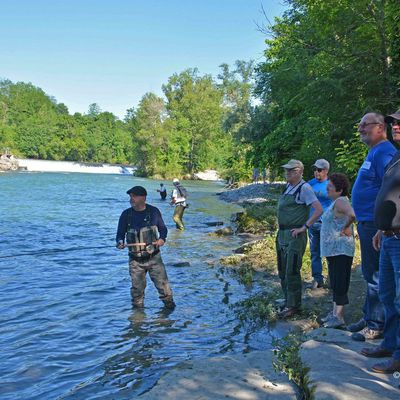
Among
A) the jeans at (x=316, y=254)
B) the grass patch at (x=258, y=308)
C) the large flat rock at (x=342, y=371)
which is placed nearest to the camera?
the large flat rock at (x=342, y=371)

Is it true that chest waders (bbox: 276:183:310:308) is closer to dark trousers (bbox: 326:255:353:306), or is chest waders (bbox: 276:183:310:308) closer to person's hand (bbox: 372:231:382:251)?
dark trousers (bbox: 326:255:353:306)

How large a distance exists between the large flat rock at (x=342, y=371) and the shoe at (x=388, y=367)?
43 millimetres

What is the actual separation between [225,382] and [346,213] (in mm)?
2723

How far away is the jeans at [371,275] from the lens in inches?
188

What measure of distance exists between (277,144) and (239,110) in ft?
71.7

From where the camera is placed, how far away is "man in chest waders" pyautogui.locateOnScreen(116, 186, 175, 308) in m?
6.98

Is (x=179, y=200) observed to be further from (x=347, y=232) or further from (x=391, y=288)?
(x=391, y=288)

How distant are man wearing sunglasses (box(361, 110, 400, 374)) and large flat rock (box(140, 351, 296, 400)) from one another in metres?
0.91

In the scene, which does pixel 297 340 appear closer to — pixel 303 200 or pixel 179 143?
pixel 303 200

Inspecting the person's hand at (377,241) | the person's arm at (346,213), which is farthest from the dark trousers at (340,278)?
the person's hand at (377,241)

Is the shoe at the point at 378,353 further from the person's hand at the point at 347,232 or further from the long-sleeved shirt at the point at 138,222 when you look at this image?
the long-sleeved shirt at the point at 138,222

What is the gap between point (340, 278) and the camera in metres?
5.73

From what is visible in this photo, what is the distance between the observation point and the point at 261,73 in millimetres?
25797

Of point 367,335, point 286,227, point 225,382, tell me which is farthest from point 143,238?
point 367,335
